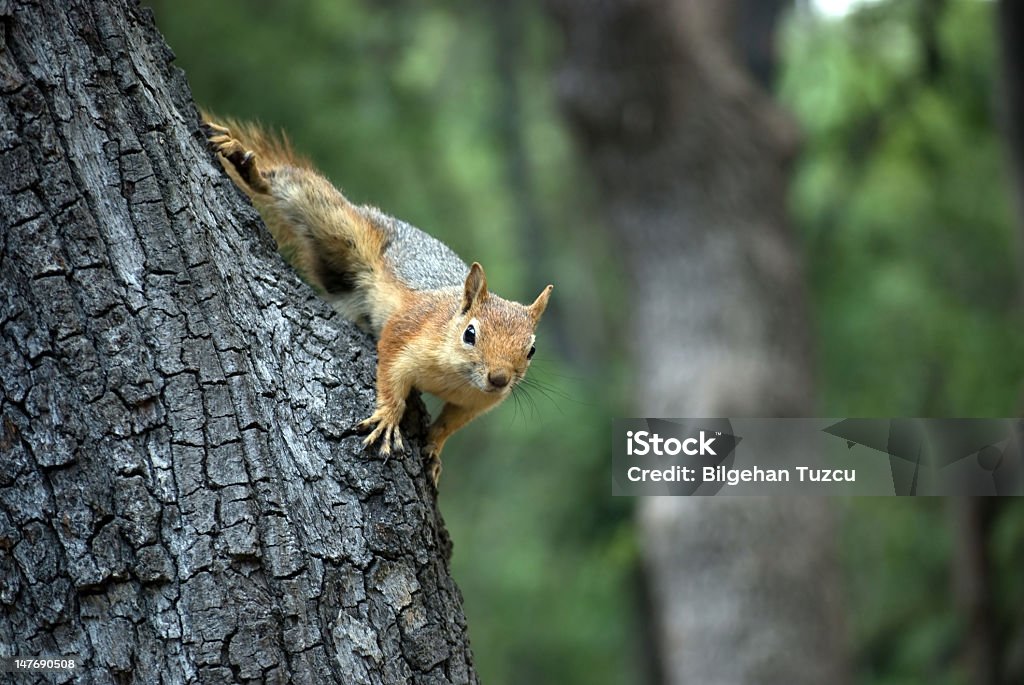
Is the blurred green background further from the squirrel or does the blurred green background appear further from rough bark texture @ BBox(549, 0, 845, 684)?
the squirrel

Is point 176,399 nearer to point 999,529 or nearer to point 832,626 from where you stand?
point 832,626

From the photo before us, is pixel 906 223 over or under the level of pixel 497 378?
over

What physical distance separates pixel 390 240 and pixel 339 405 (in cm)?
122

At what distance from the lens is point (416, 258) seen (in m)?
3.73

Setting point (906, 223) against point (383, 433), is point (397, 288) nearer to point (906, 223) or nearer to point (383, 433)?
point (383, 433)

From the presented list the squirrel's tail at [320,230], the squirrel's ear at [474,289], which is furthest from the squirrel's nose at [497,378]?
the squirrel's tail at [320,230]

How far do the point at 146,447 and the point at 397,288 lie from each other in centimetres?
136

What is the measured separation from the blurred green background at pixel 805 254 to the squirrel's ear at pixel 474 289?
431 cm

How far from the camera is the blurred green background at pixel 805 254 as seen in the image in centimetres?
865

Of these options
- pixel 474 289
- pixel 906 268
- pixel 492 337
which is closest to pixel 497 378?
pixel 492 337

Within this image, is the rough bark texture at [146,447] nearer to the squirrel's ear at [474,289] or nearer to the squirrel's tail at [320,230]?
the squirrel's ear at [474,289]

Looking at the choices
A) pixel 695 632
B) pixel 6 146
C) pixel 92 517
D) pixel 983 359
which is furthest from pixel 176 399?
pixel 983 359

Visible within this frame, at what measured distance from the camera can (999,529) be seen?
9477 millimetres

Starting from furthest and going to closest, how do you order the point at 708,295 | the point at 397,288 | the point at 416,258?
the point at 708,295 → the point at 416,258 → the point at 397,288
